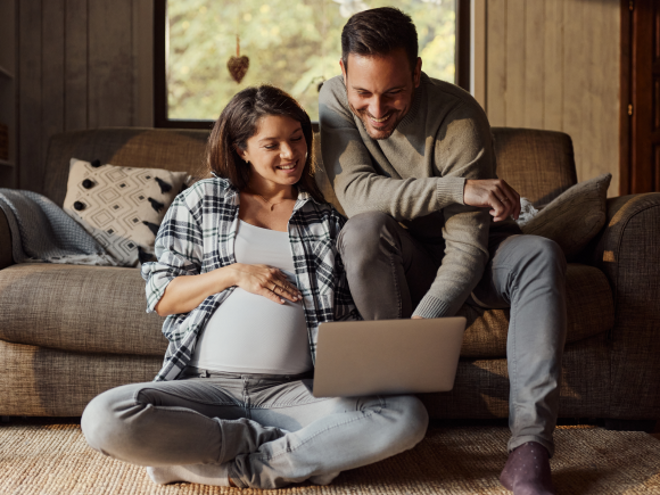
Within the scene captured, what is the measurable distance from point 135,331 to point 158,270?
26 cm

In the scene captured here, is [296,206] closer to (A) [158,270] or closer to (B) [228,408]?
(A) [158,270]

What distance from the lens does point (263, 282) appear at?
4.26 ft

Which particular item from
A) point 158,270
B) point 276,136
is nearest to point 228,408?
point 158,270

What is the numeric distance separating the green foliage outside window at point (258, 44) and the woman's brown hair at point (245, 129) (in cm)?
169

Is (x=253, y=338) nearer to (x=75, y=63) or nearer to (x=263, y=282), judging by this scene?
(x=263, y=282)

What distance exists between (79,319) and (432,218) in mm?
947

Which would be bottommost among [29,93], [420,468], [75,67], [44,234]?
[420,468]

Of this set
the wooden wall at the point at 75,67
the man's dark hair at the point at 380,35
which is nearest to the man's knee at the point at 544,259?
the man's dark hair at the point at 380,35

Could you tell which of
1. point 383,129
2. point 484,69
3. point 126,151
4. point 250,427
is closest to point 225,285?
point 250,427

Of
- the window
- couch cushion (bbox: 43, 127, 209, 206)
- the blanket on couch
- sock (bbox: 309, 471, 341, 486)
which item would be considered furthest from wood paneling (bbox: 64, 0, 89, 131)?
sock (bbox: 309, 471, 341, 486)

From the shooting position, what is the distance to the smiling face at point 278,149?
Answer: 142 centimetres

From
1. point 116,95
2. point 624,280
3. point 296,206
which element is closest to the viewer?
point 296,206

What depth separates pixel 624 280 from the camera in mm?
1590

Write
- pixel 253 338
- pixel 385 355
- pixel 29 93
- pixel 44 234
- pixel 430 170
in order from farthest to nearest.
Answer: pixel 29 93
pixel 44 234
pixel 430 170
pixel 253 338
pixel 385 355
